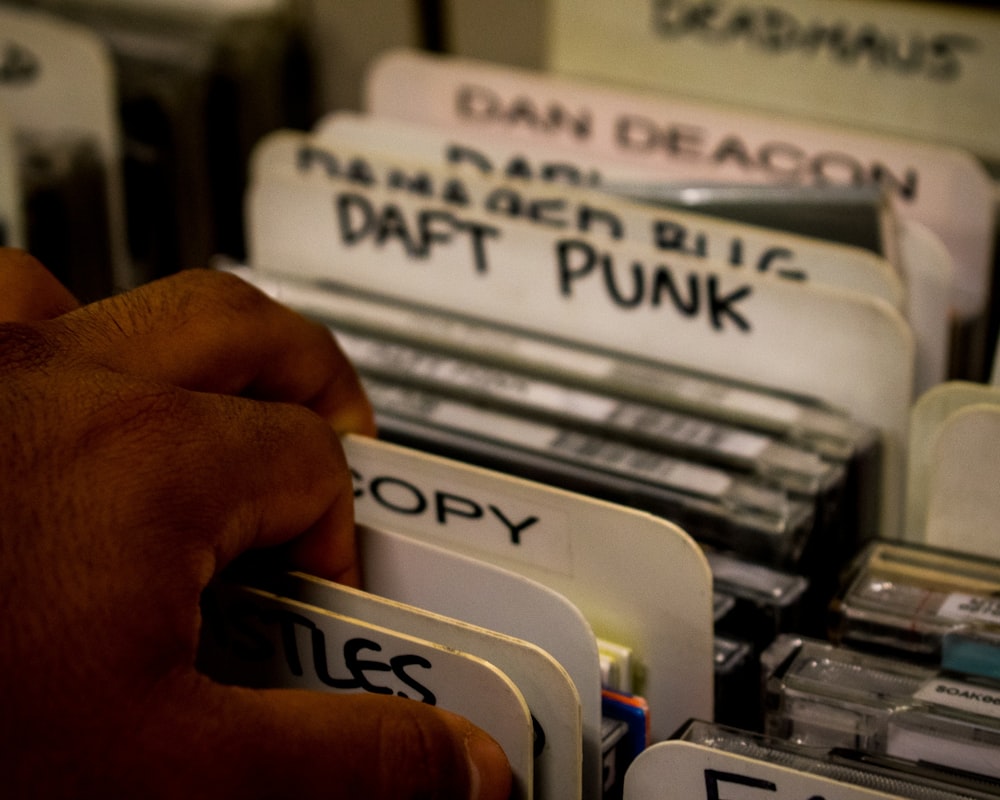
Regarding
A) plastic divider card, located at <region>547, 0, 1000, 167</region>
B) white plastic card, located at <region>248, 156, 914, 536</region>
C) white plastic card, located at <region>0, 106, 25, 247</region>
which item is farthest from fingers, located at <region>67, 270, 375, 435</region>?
plastic divider card, located at <region>547, 0, 1000, 167</region>

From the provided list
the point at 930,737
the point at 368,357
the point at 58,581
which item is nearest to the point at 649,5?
the point at 368,357

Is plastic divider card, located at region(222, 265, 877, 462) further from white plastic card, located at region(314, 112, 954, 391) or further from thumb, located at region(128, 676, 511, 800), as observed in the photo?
thumb, located at region(128, 676, 511, 800)

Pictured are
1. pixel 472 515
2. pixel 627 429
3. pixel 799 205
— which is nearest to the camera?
pixel 472 515

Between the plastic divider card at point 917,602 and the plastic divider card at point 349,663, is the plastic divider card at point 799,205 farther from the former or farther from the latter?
the plastic divider card at point 349,663

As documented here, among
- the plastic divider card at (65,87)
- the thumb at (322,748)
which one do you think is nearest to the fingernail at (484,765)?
the thumb at (322,748)

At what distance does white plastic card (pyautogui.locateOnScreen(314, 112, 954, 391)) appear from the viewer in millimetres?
1030

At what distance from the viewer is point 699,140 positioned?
120 centimetres

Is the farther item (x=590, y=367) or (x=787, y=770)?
(x=590, y=367)

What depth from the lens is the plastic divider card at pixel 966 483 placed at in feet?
2.74

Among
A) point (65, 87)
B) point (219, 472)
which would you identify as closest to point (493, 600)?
point (219, 472)

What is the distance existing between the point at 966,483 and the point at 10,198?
2.81ft

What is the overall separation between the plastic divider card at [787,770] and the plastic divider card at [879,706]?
0.06ft

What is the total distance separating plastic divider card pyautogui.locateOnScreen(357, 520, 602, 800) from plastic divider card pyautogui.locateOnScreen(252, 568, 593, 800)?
0.07 ft

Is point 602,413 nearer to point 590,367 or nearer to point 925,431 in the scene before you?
point 590,367
